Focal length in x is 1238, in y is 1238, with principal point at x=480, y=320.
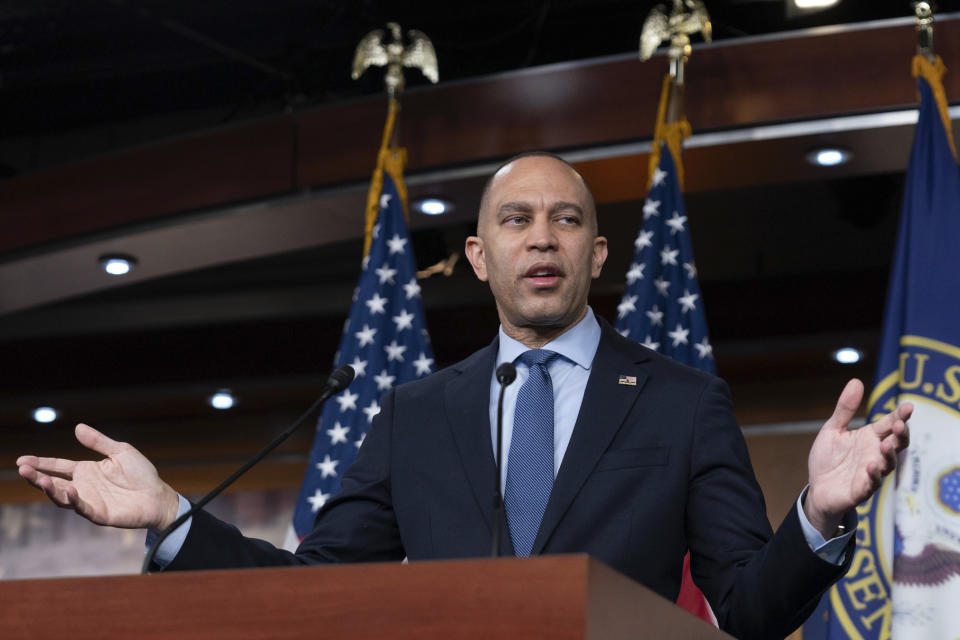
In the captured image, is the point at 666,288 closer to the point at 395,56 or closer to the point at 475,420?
the point at 395,56

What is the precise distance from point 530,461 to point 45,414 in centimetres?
583

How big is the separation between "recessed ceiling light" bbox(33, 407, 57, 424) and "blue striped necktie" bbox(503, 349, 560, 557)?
5.68 metres

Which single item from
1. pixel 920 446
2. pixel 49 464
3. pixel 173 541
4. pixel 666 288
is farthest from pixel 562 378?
pixel 666 288

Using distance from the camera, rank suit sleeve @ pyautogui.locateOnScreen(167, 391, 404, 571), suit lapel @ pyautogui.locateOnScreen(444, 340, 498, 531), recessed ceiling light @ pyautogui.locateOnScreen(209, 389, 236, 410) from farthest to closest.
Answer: recessed ceiling light @ pyautogui.locateOnScreen(209, 389, 236, 410) < suit sleeve @ pyautogui.locateOnScreen(167, 391, 404, 571) < suit lapel @ pyautogui.locateOnScreen(444, 340, 498, 531)

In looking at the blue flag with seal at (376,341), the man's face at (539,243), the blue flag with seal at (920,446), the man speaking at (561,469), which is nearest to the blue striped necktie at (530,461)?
the man speaking at (561,469)

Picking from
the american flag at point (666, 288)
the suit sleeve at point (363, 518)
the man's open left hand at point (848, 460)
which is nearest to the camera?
the man's open left hand at point (848, 460)

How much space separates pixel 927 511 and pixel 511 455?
1624mm

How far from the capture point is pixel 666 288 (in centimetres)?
384

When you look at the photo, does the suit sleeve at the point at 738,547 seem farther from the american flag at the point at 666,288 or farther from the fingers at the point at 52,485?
the american flag at the point at 666,288

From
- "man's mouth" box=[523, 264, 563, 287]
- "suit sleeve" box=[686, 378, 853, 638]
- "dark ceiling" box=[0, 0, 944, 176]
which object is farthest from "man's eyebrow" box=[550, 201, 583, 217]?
"dark ceiling" box=[0, 0, 944, 176]

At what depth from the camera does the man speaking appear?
1.73 meters

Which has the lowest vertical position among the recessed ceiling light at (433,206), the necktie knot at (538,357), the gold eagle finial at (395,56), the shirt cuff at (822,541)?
the shirt cuff at (822,541)

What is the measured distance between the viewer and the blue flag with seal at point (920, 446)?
10.4ft

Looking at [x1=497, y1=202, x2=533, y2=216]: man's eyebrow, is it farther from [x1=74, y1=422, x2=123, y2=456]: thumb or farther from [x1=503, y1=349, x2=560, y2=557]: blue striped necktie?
[x1=74, y1=422, x2=123, y2=456]: thumb
